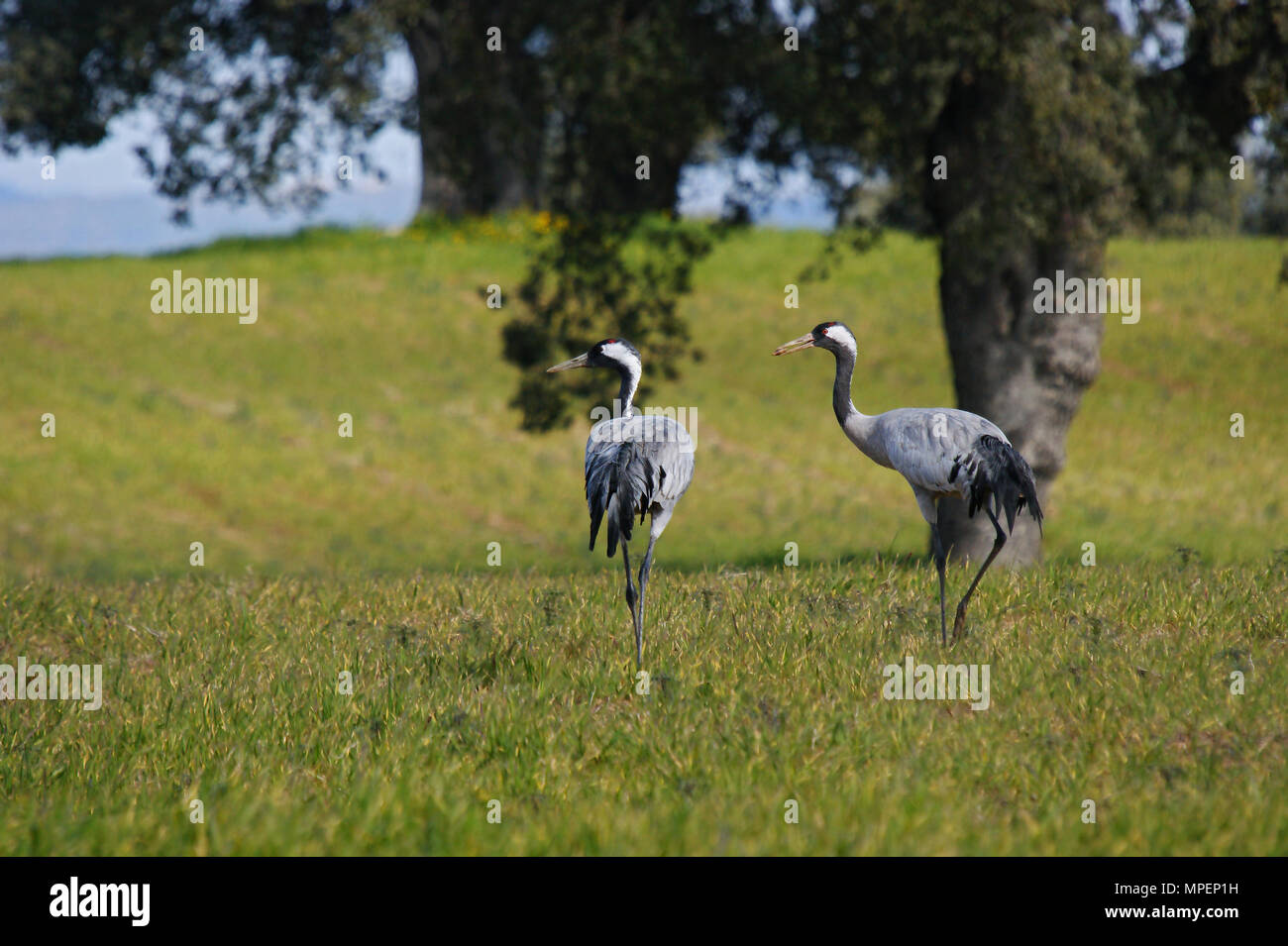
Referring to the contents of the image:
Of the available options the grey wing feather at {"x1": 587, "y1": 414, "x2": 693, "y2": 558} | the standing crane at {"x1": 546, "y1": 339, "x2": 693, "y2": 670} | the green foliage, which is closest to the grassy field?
the standing crane at {"x1": 546, "y1": 339, "x2": 693, "y2": 670}

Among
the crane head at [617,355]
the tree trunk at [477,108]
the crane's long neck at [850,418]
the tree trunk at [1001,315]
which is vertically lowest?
the crane's long neck at [850,418]

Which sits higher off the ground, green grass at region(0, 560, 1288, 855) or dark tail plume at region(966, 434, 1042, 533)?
dark tail plume at region(966, 434, 1042, 533)

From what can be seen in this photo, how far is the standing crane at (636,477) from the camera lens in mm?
8172

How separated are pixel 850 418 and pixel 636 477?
6.16 feet

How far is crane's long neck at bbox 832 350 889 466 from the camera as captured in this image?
29.8ft

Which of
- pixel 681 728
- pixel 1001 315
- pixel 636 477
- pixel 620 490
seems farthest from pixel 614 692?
pixel 1001 315

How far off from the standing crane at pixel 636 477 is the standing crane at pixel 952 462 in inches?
39.4

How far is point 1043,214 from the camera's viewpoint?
13.3 metres

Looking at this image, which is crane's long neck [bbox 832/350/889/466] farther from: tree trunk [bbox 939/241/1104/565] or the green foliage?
the green foliage

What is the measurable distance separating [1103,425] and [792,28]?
18.5 metres

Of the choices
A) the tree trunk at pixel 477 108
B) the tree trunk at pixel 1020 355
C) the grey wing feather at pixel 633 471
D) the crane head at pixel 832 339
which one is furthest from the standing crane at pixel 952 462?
the tree trunk at pixel 477 108

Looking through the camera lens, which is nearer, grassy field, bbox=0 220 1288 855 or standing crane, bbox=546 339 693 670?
grassy field, bbox=0 220 1288 855

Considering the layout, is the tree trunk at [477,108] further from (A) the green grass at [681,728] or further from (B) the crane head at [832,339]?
(A) the green grass at [681,728]
